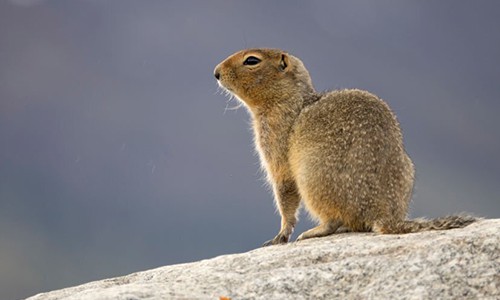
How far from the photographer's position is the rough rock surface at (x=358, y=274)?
6.68m

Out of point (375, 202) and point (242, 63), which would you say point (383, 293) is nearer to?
point (375, 202)

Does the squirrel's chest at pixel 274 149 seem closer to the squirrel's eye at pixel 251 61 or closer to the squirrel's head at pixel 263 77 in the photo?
the squirrel's head at pixel 263 77

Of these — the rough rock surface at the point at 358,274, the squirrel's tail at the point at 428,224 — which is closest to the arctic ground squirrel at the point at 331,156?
the squirrel's tail at the point at 428,224

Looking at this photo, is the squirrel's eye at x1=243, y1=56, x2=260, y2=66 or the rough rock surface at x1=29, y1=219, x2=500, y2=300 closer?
the rough rock surface at x1=29, y1=219, x2=500, y2=300

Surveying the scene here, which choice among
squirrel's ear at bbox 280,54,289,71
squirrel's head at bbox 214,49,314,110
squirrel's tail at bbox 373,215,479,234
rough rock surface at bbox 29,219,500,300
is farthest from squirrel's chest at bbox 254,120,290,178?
rough rock surface at bbox 29,219,500,300

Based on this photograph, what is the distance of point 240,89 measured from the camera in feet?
41.3

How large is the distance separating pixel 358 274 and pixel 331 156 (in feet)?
11.3

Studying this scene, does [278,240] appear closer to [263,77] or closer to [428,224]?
[428,224]

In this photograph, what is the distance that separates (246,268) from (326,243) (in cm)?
127

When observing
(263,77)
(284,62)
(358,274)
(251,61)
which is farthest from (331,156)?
(358,274)

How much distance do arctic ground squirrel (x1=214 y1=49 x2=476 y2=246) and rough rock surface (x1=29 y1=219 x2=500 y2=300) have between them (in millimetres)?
2049

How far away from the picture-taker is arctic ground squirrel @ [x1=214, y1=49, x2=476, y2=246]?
33.6 feet

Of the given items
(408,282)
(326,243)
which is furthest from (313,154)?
(408,282)

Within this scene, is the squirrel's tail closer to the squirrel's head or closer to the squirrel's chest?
the squirrel's chest
